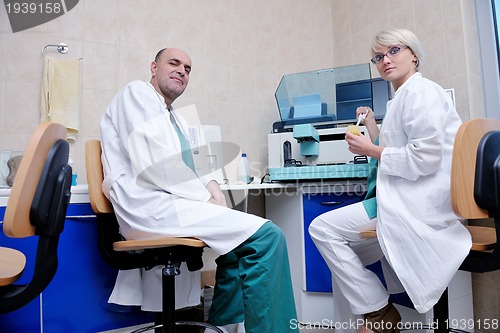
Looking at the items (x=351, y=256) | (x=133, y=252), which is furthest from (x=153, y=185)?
(x=351, y=256)

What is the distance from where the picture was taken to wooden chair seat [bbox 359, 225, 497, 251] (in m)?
1.12

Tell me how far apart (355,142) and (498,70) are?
1.10m

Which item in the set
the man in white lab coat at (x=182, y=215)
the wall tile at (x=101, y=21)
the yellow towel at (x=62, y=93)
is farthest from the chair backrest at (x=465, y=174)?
the wall tile at (x=101, y=21)

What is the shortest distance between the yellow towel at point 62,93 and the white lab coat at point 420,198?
1639mm

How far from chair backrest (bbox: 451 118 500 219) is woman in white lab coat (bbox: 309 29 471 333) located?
6.5 inches

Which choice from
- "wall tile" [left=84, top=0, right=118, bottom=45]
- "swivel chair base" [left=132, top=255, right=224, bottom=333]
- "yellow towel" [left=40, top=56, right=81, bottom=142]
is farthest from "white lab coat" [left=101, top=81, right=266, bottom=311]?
"wall tile" [left=84, top=0, right=118, bottom=45]

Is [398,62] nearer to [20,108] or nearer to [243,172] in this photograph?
[243,172]

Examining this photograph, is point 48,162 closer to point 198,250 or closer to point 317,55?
point 198,250

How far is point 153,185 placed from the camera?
1302mm

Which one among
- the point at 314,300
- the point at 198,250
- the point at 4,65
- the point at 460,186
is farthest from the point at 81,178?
the point at 460,186

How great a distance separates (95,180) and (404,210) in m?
1.14

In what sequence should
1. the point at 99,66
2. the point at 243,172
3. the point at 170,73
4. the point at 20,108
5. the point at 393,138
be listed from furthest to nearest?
1. the point at 243,172
2. the point at 99,66
3. the point at 20,108
4. the point at 170,73
5. the point at 393,138

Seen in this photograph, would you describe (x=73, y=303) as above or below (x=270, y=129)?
below

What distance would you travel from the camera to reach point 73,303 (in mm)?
1456
